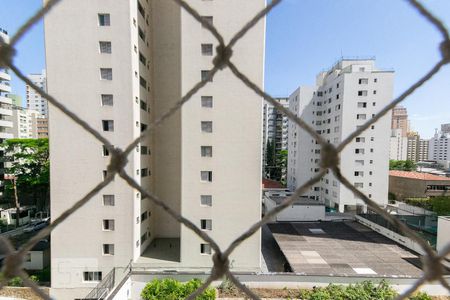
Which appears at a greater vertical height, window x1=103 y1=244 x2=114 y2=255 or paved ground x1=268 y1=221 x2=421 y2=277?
window x1=103 y1=244 x2=114 y2=255

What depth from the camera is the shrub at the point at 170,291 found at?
4.94m

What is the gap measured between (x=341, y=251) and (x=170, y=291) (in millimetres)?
5239

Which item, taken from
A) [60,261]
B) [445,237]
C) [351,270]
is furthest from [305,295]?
[60,261]

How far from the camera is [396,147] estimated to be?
34.1 m

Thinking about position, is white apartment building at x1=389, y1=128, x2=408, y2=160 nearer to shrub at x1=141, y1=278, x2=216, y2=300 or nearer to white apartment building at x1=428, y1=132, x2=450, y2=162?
white apartment building at x1=428, y1=132, x2=450, y2=162

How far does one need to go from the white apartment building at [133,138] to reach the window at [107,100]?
0.08 feet

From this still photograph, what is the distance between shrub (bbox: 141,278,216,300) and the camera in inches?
195

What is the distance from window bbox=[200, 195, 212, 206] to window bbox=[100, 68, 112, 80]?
3912 mm

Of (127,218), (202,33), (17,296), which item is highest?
(202,33)

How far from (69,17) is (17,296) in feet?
22.5

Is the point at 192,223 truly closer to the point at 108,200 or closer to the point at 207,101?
the point at 207,101

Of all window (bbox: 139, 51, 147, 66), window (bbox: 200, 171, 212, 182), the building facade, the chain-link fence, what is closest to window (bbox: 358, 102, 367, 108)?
window (bbox: 200, 171, 212, 182)

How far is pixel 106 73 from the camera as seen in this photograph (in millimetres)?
5953

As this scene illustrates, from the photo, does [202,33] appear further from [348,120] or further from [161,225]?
[348,120]
